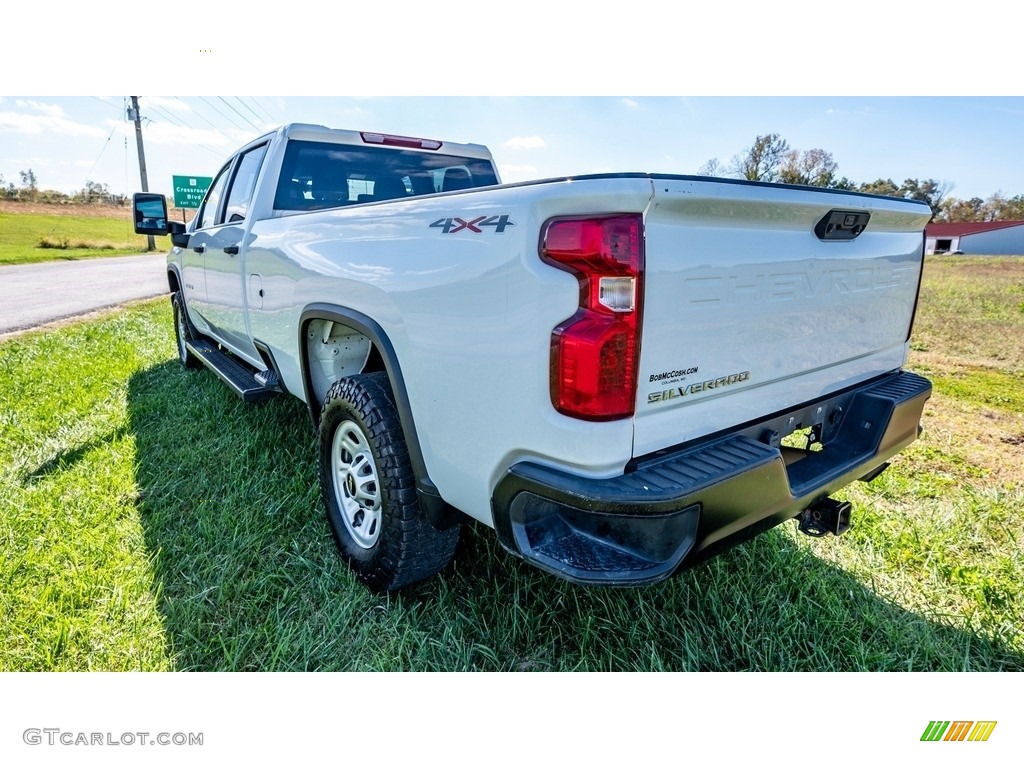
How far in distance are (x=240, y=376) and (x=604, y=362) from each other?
315 cm

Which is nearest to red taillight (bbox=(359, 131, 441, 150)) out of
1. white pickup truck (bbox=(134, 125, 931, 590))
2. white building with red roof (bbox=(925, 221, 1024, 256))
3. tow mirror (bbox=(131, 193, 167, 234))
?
white pickup truck (bbox=(134, 125, 931, 590))

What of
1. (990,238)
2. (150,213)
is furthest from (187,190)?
(990,238)

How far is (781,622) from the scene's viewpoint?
2.32 m

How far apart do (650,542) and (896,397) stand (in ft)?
4.88

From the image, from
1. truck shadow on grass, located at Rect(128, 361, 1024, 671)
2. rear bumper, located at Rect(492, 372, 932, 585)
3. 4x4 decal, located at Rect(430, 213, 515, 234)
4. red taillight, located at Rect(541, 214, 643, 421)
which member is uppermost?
4x4 decal, located at Rect(430, 213, 515, 234)

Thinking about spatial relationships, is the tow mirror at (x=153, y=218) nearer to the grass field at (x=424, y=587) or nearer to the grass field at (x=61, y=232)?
the grass field at (x=424, y=587)

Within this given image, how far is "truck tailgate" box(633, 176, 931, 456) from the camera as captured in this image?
1.62 meters

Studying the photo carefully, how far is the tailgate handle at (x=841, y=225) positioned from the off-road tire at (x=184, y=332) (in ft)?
17.9

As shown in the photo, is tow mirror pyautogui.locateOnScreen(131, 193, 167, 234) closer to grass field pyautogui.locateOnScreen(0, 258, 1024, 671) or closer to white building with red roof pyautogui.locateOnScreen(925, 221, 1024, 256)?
grass field pyautogui.locateOnScreen(0, 258, 1024, 671)

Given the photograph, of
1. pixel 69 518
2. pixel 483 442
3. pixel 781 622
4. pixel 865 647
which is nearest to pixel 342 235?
pixel 483 442

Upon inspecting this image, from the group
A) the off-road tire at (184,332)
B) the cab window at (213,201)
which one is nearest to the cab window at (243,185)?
the cab window at (213,201)

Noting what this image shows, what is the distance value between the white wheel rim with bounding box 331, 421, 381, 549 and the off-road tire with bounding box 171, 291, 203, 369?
3.80m

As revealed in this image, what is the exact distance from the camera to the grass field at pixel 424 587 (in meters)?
2.21
